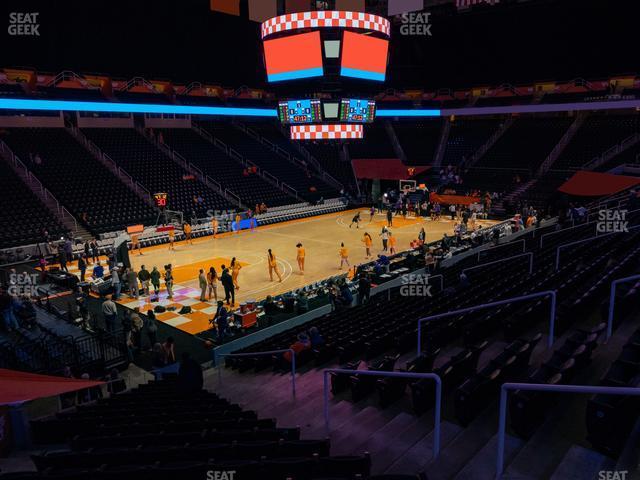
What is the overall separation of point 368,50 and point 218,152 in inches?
872

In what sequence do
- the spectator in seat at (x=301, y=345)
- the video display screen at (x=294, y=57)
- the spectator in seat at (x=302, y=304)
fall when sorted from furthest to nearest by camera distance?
the video display screen at (x=294, y=57), the spectator in seat at (x=302, y=304), the spectator in seat at (x=301, y=345)

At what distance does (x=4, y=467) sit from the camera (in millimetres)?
6445

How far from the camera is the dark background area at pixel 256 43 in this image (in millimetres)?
32656

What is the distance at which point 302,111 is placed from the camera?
19750mm

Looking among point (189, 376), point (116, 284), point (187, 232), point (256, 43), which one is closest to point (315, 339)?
point (189, 376)

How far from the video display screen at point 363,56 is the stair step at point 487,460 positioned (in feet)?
57.4

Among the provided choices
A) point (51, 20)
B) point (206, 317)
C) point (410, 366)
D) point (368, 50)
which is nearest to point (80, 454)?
point (410, 366)

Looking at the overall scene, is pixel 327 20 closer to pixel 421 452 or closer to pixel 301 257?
pixel 301 257

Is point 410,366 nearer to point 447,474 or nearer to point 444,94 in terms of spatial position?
point 447,474

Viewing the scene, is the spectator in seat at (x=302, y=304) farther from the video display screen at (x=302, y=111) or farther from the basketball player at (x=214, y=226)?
the basketball player at (x=214, y=226)

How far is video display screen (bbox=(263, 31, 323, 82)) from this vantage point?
19203 mm

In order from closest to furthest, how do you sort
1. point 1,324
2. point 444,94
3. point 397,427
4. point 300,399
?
point 397,427 → point 300,399 → point 1,324 → point 444,94

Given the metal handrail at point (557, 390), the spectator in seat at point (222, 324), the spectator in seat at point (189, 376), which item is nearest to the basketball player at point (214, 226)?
the spectator in seat at point (222, 324)

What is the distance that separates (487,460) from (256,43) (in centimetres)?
4232
